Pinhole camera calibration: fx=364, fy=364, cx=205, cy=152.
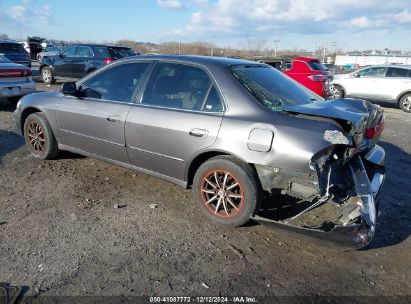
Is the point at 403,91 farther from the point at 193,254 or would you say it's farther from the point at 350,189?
the point at 193,254

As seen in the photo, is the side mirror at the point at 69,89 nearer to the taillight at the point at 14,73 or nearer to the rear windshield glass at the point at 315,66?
the taillight at the point at 14,73

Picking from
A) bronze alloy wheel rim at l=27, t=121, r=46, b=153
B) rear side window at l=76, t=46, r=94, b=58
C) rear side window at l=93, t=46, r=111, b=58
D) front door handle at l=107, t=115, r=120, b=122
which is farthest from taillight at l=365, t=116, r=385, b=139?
rear side window at l=76, t=46, r=94, b=58

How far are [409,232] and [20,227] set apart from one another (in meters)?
3.90

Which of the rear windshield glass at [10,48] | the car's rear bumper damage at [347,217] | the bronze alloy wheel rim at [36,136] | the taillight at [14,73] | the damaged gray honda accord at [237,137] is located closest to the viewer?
the car's rear bumper damage at [347,217]

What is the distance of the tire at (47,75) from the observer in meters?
14.7

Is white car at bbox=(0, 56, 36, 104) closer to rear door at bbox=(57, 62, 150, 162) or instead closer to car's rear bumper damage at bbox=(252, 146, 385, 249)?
rear door at bbox=(57, 62, 150, 162)

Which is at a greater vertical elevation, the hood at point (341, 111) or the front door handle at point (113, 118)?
the hood at point (341, 111)

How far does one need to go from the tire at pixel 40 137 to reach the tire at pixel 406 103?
12.2m

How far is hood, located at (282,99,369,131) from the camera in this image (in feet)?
10.4

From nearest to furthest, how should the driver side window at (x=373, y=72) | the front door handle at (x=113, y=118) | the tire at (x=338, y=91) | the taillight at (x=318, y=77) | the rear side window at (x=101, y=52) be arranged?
the front door handle at (x=113, y=118) < the taillight at (x=318, y=77) < the rear side window at (x=101, y=52) < the driver side window at (x=373, y=72) < the tire at (x=338, y=91)

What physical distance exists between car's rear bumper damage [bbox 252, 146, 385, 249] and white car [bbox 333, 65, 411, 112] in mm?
11147

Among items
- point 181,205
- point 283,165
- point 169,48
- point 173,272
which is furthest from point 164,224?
point 169,48

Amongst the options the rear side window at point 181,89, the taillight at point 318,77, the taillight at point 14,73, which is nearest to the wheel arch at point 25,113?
the rear side window at point 181,89

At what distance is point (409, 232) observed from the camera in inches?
148
